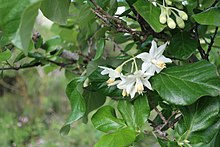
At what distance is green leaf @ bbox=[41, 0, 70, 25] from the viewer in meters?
0.37

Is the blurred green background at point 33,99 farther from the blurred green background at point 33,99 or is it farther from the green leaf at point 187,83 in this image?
the green leaf at point 187,83

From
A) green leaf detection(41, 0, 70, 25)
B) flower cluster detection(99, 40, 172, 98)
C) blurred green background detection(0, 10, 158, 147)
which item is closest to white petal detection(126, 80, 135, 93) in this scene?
flower cluster detection(99, 40, 172, 98)

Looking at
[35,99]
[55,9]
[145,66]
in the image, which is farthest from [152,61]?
[35,99]

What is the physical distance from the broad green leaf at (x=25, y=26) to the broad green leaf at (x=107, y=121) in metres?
0.21

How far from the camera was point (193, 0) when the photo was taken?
0.45m

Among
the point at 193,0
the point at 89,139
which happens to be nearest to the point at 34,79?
the point at 89,139

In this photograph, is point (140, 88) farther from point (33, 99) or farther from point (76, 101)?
point (33, 99)

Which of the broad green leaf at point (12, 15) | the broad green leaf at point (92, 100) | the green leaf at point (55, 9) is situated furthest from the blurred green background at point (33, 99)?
the broad green leaf at point (12, 15)

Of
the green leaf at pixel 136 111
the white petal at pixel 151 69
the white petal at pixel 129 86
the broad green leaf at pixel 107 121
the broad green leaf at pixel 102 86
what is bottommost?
the broad green leaf at pixel 107 121

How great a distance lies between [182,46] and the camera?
0.44 metres

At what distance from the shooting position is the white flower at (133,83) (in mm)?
379

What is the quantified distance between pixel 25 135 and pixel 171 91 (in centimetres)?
261

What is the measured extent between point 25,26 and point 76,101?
20 centimetres

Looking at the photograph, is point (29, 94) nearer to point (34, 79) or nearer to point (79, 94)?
point (34, 79)
